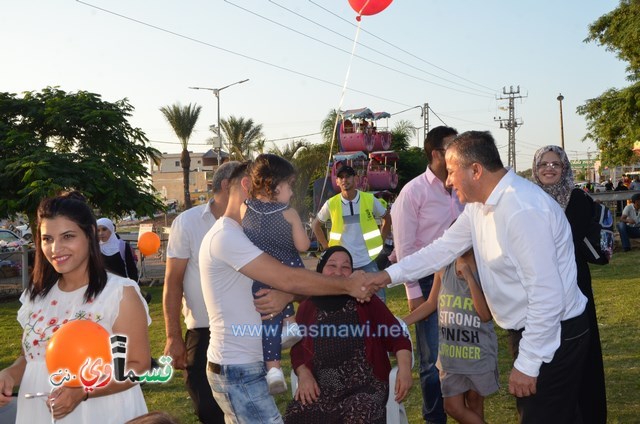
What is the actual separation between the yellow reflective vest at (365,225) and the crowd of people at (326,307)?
3.31 m

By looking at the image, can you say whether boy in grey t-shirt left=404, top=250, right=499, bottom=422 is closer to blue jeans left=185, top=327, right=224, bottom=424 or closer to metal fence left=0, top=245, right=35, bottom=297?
blue jeans left=185, top=327, right=224, bottom=424

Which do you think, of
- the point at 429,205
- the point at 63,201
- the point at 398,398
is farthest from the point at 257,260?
the point at 429,205

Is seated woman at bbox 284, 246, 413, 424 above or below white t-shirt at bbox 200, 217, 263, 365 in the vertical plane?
below

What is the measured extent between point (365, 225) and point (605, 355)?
3.06 metres

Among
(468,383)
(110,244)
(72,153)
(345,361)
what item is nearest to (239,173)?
(345,361)

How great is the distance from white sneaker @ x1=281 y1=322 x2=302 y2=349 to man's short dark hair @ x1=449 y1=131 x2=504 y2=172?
1214 millimetres

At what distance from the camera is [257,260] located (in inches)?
129

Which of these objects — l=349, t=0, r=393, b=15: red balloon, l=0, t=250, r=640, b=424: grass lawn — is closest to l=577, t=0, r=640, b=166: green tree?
l=0, t=250, r=640, b=424: grass lawn

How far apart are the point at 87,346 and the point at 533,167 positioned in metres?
3.55

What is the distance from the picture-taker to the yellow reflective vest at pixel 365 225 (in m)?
8.57

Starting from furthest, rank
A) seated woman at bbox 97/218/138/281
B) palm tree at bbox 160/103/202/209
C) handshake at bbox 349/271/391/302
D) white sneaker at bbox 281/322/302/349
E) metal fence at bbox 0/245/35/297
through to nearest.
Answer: palm tree at bbox 160/103/202/209 → metal fence at bbox 0/245/35/297 → seated woman at bbox 97/218/138/281 → handshake at bbox 349/271/391/302 → white sneaker at bbox 281/322/302/349

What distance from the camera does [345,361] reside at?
423cm

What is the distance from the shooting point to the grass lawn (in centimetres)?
610

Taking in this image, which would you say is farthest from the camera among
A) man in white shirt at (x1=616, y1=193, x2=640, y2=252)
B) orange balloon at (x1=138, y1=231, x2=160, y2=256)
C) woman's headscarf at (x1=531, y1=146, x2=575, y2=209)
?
man in white shirt at (x1=616, y1=193, x2=640, y2=252)
